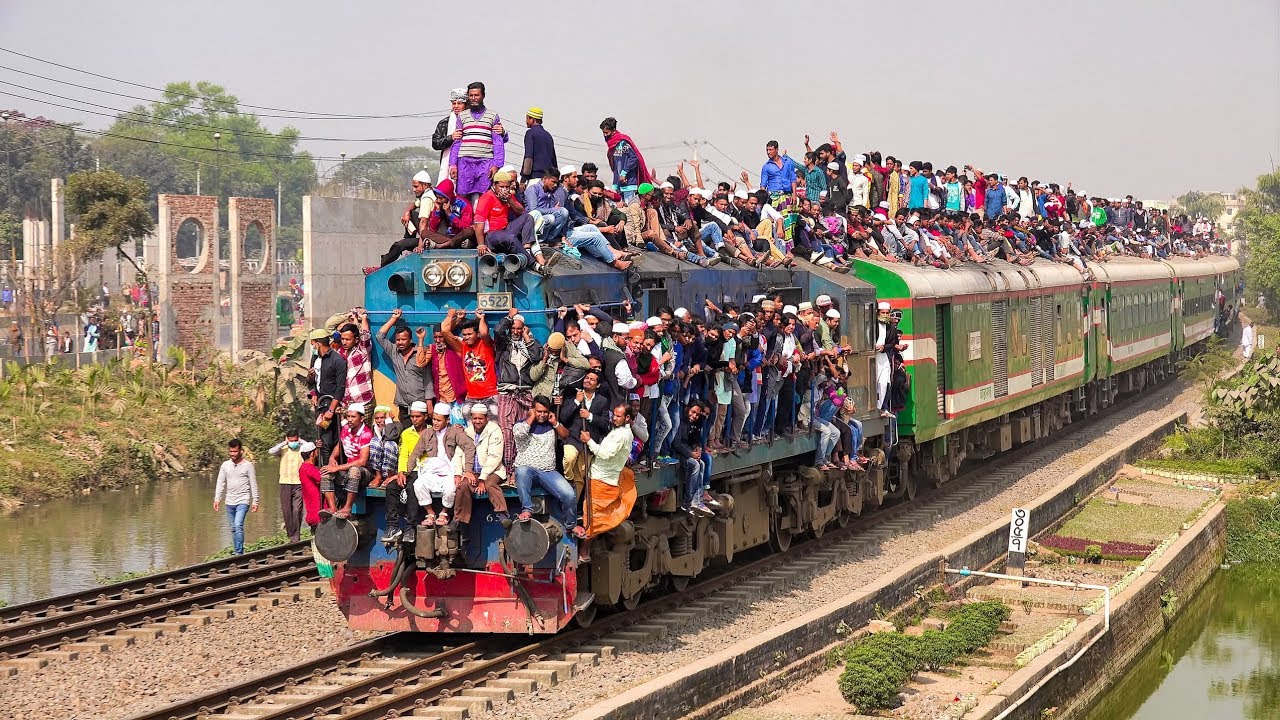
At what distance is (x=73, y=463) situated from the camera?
28422 mm

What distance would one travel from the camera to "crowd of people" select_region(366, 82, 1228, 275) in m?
14.3

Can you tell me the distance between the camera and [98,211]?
129ft

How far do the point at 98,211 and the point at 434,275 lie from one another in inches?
1120

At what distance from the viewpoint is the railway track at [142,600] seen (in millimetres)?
14820

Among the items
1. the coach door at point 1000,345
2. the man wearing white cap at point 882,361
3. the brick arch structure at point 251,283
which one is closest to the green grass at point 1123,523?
the coach door at point 1000,345

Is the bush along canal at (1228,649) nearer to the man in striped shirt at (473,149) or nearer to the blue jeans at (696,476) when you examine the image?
the blue jeans at (696,476)

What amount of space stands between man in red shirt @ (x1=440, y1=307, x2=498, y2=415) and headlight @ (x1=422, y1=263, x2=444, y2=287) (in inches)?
11.6

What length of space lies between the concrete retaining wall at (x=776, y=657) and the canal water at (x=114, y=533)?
32.3 feet

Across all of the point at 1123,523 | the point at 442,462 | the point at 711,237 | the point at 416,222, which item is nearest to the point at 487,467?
the point at 442,462

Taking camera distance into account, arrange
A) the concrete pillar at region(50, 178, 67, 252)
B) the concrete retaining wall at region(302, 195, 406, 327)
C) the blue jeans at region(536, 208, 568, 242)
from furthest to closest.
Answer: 1. the concrete pillar at region(50, 178, 67, 252)
2. the concrete retaining wall at region(302, 195, 406, 327)
3. the blue jeans at region(536, 208, 568, 242)

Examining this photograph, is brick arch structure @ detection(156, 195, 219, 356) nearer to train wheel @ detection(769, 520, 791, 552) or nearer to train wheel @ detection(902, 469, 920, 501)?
train wheel @ detection(902, 469, 920, 501)

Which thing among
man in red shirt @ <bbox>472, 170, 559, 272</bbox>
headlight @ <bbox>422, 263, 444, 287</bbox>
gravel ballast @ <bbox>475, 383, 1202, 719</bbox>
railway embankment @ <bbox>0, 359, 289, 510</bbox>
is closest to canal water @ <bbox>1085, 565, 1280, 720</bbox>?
gravel ballast @ <bbox>475, 383, 1202, 719</bbox>

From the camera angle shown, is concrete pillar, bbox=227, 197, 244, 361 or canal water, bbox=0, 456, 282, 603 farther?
concrete pillar, bbox=227, 197, 244, 361

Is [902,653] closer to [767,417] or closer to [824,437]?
[767,417]
